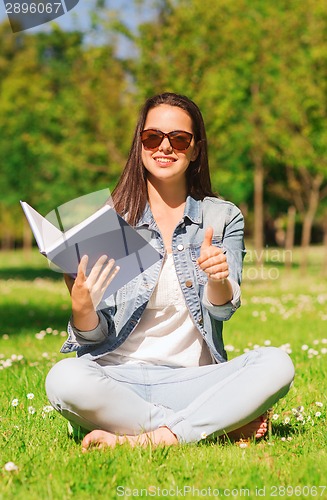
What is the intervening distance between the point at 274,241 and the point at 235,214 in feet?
121

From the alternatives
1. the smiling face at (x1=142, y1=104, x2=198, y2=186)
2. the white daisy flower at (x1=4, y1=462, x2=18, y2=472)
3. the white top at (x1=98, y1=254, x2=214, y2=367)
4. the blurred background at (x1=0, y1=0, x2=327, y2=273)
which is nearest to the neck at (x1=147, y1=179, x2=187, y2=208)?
the smiling face at (x1=142, y1=104, x2=198, y2=186)

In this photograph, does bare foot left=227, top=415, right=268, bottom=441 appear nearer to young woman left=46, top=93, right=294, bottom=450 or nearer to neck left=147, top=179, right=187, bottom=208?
young woman left=46, top=93, right=294, bottom=450

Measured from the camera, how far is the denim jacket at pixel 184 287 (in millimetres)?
3912

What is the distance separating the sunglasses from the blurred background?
1314cm

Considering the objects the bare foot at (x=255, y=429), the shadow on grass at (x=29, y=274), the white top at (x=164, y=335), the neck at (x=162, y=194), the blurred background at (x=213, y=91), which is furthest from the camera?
the shadow on grass at (x=29, y=274)

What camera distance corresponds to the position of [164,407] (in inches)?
154

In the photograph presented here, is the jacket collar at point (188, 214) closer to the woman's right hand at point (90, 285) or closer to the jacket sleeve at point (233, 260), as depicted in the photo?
the jacket sleeve at point (233, 260)

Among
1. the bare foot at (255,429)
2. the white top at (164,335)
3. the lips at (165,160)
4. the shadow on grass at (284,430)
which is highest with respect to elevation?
the lips at (165,160)

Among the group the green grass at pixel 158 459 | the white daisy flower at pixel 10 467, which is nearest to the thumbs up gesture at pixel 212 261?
the green grass at pixel 158 459

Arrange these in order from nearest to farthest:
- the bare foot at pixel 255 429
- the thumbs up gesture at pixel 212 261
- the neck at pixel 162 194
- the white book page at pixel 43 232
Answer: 1. the white book page at pixel 43 232
2. the thumbs up gesture at pixel 212 261
3. the bare foot at pixel 255 429
4. the neck at pixel 162 194

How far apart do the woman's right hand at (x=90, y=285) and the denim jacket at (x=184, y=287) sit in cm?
17

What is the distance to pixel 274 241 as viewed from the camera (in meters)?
40.7

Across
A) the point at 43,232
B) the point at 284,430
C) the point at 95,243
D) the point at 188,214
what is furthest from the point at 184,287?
the point at 284,430

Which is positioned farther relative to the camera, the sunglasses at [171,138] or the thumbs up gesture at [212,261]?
the sunglasses at [171,138]
